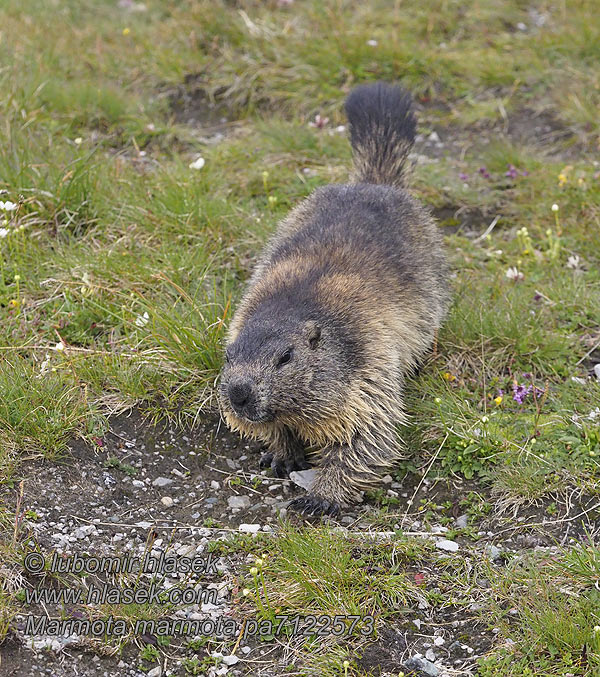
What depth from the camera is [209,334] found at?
20.7 feet

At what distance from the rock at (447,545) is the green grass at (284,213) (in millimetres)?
381

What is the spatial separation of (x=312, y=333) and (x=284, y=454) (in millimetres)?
870

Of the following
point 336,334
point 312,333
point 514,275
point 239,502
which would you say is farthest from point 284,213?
point 239,502

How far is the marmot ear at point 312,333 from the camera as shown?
5613 mm

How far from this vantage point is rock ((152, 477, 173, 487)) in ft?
18.8

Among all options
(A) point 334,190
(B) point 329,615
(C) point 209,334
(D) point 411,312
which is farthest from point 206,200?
(B) point 329,615

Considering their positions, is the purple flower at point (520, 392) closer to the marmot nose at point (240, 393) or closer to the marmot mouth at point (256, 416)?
the marmot mouth at point (256, 416)

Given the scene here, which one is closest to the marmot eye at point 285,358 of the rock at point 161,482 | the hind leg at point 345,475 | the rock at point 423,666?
the hind leg at point 345,475

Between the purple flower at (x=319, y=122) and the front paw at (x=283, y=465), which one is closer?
the front paw at (x=283, y=465)

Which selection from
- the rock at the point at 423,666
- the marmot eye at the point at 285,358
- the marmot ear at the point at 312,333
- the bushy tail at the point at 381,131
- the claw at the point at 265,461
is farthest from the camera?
the bushy tail at the point at 381,131

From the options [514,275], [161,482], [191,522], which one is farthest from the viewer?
[514,275]

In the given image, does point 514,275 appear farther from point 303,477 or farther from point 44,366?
point 44,366

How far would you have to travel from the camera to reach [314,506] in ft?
18.5

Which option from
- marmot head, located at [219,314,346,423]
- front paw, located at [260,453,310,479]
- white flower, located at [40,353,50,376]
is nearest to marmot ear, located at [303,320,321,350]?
marmot head, located at [219,314,346,423]
